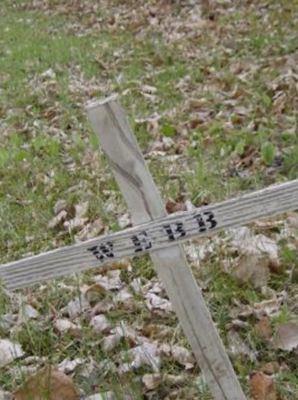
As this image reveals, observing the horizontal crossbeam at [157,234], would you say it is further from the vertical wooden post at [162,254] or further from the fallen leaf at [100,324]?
the fallen leaf at [100,324]

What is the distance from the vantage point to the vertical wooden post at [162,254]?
2.12 m

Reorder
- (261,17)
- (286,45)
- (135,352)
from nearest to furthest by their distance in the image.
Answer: (135,352)
(286,45)
(261,17)

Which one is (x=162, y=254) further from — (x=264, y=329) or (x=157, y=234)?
(x=264, y=329)

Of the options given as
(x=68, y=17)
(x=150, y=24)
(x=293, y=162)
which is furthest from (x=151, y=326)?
(x=68, y=17)

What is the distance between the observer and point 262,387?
2582mm

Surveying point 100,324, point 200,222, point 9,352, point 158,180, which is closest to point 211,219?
point 200,222

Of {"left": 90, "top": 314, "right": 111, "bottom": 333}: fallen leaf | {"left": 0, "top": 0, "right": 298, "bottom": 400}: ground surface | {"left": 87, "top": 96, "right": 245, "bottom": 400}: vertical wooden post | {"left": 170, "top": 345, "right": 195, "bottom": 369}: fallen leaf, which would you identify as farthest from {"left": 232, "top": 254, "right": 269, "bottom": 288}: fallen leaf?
{"left": 87, "top": 96, "right": 245, "bottom": 400}: vertical wooden post

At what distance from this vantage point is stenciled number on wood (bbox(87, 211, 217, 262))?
216 centimetres

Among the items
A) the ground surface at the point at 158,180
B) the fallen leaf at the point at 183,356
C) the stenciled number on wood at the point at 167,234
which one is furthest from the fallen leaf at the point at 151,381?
the stenciled number on wood at the point at 167,234

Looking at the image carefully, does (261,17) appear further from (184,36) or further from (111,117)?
(111,117)

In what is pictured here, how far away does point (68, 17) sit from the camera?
13.2 metres

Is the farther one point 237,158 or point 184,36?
point 184,36

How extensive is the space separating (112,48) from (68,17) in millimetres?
4009

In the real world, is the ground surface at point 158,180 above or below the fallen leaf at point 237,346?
above
